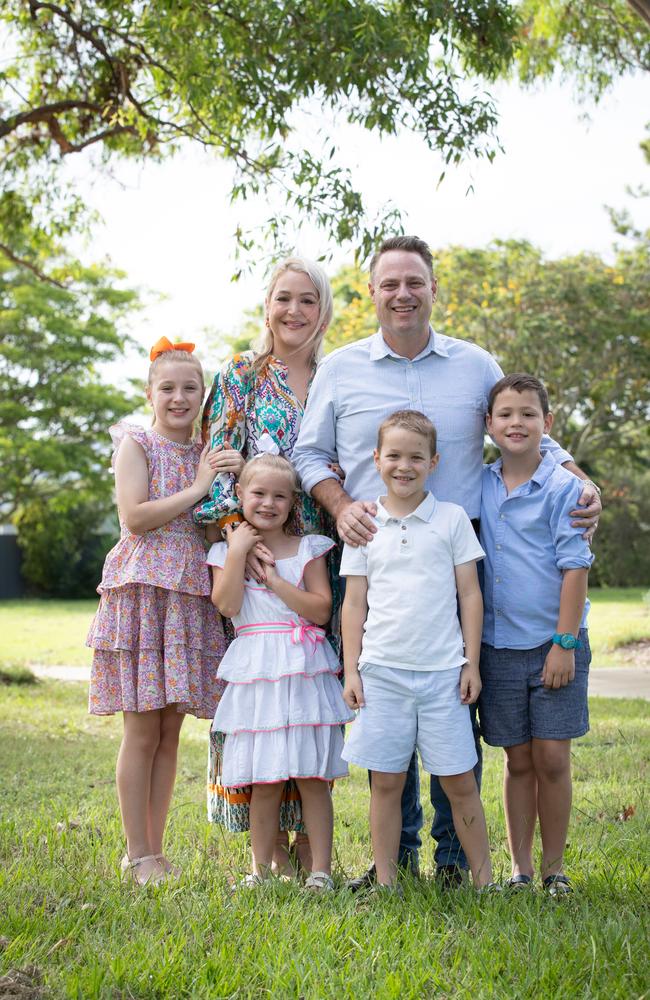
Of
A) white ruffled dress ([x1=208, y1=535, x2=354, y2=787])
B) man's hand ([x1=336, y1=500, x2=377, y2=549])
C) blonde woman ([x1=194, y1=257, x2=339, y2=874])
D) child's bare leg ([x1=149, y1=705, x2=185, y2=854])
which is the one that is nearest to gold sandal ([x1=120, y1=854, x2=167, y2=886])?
child's bare leg ([x1=149, y1=705, x2=185, y2=854])

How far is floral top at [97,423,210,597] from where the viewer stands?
3.87 meters

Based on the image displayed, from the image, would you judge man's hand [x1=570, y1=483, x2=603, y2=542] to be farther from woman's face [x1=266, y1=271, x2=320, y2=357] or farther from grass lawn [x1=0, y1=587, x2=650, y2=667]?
grass lawn [x1=0, y1=587, x2=650, y2=667]

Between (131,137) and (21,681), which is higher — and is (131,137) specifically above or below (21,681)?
above

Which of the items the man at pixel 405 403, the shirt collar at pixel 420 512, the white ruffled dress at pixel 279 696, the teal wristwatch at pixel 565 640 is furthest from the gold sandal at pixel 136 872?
the teal wristwatch at pixel 565 640

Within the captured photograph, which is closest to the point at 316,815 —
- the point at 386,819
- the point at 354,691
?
the point at 386,819

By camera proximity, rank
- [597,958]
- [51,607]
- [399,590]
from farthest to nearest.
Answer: [51,607]
[399,590]
[597,958]

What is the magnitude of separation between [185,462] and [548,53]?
23.6 ft

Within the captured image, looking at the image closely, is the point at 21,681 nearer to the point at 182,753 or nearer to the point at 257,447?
the point at 182,753

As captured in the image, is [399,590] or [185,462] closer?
[399,590]

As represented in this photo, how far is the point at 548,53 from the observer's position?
9461mm

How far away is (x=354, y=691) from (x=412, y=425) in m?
0.94

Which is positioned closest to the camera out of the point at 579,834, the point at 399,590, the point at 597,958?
the point at 597,958

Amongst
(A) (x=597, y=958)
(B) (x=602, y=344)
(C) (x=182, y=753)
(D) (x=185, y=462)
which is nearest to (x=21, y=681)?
(C) (x=182, y=753)

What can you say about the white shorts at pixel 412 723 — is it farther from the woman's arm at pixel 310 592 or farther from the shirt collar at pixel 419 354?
the shirt collar at pixel 419 354
